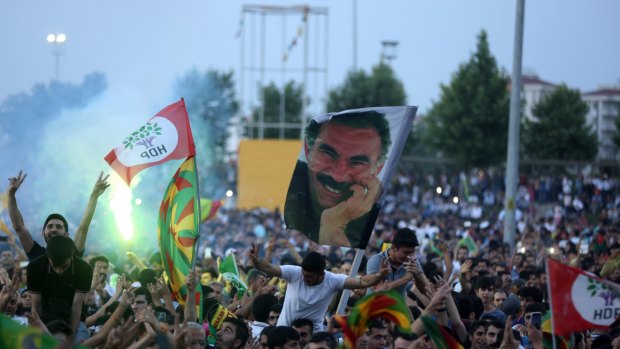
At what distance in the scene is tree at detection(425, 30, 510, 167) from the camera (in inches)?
2089

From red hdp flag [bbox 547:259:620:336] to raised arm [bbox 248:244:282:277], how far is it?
253cm

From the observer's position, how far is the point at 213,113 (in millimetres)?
64875

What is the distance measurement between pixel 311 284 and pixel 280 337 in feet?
4.15

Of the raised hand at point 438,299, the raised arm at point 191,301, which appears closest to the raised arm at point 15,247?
the raised arm at point 191,301

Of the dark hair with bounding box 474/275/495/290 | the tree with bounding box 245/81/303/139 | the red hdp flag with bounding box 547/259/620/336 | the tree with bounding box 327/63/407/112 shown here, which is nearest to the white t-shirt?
the red hdp flag with bounding box 547/259/620/336

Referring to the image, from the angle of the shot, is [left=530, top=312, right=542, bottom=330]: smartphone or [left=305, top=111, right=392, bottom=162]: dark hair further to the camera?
[left=530, top=312, right=542, bottom=330]: smartphone

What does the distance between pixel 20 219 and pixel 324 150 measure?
269 centimetres

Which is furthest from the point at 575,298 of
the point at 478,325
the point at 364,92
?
the point at 364,92

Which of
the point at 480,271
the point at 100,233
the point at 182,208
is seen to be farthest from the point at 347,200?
the point at 100,233

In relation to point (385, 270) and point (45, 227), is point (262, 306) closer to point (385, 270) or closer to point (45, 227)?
point (385, 270)

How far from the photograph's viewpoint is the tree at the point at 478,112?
174 ft

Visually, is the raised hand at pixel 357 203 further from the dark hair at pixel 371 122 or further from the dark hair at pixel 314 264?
the dark hair at pixel 314 264

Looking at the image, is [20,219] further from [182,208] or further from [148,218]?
[148,218]

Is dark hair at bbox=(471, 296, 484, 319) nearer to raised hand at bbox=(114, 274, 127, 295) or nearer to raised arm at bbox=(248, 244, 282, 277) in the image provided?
raised arm at bbox=(248, 244, 282, 277)
